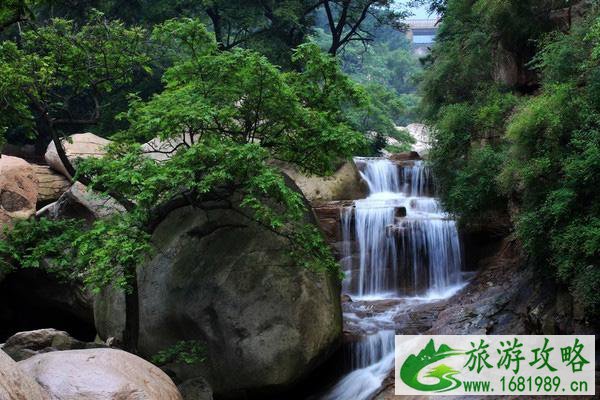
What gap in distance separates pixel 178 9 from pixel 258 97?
13593mm

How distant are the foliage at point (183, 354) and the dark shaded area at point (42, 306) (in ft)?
16.0

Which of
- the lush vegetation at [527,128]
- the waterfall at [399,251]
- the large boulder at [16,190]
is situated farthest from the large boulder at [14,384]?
the large boulder at [16,190]

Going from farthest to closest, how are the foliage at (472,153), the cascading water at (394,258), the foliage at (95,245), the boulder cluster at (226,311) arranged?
the cascading water at (394,258), the foliage at (472,153), the boulder cluster at (226,311), the foliage at (95,245)

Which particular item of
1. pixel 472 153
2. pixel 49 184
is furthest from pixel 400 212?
pixel 49 184

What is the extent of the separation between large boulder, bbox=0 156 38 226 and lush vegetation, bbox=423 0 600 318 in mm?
8551

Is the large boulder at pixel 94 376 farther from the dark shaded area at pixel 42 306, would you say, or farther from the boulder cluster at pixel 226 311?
the dark shaded area at pixel 42 306

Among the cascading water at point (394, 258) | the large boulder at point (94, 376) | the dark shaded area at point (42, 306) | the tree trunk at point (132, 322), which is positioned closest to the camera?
the large boulder at point (94, 376)

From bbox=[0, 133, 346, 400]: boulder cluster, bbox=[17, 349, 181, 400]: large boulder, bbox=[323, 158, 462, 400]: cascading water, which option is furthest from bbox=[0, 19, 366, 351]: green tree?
bbox=[323, 158, 462, 400]: cascading water

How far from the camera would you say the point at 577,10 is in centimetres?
959

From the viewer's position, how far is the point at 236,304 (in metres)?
7.46

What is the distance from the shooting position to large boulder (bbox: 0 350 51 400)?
10.5ft

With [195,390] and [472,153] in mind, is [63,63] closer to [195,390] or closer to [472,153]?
[195,390]

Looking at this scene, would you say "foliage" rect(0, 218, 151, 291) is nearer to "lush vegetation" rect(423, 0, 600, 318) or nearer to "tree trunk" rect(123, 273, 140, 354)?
"tree trunk" rect(123, 273, 140, 354)

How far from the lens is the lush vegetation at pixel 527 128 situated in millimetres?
6031
